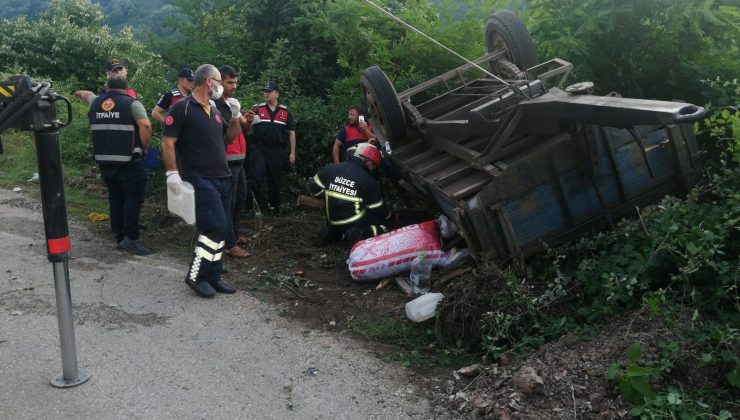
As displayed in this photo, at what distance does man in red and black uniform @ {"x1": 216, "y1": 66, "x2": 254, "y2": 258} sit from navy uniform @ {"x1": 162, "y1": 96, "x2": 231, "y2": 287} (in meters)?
0.72

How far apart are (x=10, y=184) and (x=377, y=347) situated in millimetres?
7154

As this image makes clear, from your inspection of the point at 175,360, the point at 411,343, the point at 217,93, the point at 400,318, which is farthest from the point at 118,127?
the point at 411,343

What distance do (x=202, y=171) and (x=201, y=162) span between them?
2.9 inches

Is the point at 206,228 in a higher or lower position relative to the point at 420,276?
higher

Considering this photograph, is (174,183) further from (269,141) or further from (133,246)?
(269,141)

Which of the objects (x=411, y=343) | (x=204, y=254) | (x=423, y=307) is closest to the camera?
(x=411, y=343)

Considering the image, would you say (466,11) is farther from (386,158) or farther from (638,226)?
(638,226)

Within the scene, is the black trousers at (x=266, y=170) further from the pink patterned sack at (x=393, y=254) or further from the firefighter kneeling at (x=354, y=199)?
the pink patterned sack at (x=393, y=254)

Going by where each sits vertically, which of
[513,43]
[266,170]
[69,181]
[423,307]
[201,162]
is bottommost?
[423,307]

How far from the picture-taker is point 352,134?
8242mm

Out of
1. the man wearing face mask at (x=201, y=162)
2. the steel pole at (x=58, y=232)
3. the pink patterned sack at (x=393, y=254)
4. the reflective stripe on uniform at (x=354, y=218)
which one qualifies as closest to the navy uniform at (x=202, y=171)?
the man wearing face mask at (x=201, y=162)

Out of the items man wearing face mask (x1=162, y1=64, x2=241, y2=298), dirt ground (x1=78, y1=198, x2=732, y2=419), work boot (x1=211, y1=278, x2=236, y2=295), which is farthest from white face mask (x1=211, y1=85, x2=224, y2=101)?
dirt ground (x1=78, y1=198, x2=732, y2=419)

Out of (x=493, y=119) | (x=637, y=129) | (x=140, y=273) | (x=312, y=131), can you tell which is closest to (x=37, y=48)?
(x=312, y=131)

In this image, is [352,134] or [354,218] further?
[352,134]
